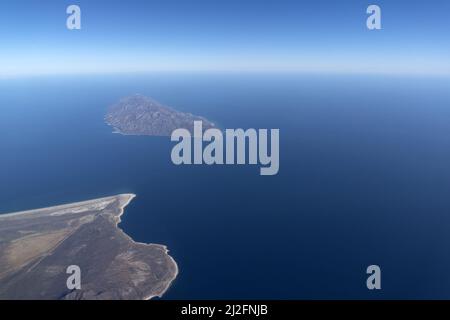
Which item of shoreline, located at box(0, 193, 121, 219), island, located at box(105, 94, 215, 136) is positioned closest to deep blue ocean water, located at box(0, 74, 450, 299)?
shoreline, located at box(0, 193, 121, 219)

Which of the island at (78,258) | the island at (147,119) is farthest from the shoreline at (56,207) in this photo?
the island at (147,119)

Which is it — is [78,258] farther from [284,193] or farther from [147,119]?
[147,119]

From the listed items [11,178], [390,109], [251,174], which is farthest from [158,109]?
[390,109]

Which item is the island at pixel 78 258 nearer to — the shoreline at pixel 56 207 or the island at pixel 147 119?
the shoreline at pixel 56 207

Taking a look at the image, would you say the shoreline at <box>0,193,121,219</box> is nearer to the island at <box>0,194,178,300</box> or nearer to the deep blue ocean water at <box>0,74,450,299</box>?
the island at <box>0,194,178,300</box>

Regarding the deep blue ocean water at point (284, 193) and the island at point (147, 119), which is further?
the island at point (147, 119)

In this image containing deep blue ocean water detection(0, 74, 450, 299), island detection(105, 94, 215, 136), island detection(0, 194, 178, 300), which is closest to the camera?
island detection(0, 194, 178, 300)
